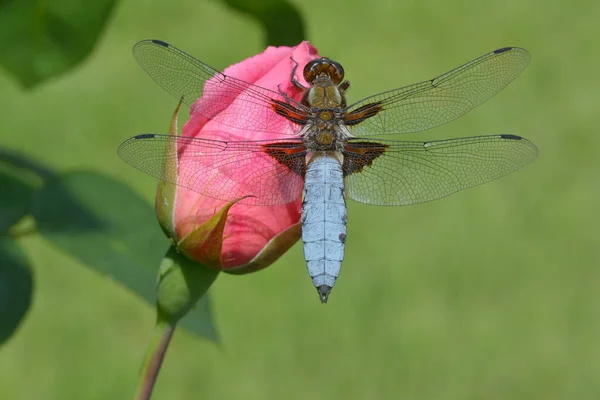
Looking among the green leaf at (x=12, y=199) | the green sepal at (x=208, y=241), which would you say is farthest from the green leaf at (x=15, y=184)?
the green sepal at (x=208, y=241)

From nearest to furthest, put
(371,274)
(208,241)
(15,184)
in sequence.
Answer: (208,241)
(15,184)
(371,274)

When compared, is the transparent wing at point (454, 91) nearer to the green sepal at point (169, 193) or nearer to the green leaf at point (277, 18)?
the green leaf at point (277, 18)

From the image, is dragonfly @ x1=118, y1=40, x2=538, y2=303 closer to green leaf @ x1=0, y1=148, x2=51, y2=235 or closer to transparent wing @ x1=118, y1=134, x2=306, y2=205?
transparent wing @ x1=118, y1=134, x2=306, y2=205

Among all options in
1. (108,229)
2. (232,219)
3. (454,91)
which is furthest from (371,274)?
(232,219)

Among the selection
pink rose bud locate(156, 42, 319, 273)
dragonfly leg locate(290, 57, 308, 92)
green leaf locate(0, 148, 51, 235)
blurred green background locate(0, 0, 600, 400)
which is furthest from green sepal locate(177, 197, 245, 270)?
blurred green background locate(0, 0, 600, 400)

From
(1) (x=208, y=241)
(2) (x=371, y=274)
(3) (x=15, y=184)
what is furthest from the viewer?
(2) (x=371, y=274)

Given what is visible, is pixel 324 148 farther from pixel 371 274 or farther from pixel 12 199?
pixel 371 274

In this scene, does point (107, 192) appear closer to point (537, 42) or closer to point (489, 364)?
point (489, 364)
